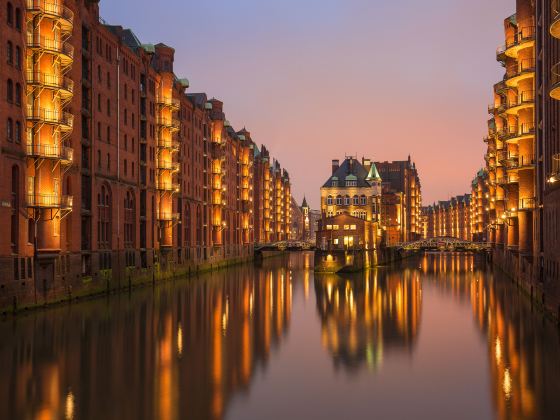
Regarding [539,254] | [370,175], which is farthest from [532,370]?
[370,175]

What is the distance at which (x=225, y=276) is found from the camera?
96875 mm

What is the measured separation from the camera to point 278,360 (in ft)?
111

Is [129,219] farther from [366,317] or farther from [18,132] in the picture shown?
[366,317]

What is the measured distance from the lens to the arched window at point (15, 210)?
154 ft

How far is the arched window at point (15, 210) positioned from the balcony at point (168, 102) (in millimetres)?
37916

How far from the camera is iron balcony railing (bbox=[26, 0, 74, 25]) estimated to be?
163 ft

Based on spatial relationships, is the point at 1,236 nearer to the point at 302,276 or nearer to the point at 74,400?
the point at 74,400

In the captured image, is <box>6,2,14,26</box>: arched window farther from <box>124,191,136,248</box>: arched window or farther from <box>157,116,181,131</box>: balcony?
<box>157,116,181,131</box>: balcony

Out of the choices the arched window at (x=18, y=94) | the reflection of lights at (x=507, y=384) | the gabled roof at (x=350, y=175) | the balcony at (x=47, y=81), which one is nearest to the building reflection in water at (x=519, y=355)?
the reflection of lights at (x=507, y=384)

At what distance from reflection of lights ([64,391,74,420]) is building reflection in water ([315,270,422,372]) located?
1257 cm

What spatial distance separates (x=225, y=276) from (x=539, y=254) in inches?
2040

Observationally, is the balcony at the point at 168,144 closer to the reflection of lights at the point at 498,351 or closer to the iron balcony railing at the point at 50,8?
the iron balcony railing at the point at 50,8

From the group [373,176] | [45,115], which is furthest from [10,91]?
[373,176]

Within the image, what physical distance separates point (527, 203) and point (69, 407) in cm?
4819
